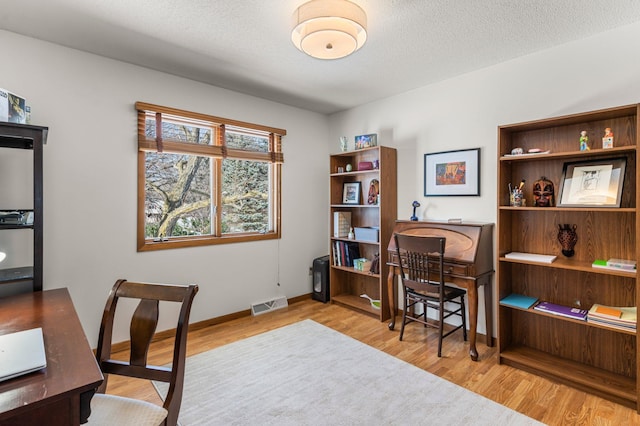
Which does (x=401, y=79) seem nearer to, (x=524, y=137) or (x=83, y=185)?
(x=524, y=137)

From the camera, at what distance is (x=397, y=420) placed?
A: 1847 mm

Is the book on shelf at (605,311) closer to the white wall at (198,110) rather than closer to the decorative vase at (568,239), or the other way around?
the decorative vase at (568,239)

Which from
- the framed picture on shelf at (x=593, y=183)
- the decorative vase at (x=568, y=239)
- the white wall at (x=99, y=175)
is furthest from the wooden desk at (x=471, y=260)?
the white wall at (x=99, y=175)

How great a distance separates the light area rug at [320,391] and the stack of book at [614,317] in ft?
2.72

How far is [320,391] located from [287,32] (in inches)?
100.0

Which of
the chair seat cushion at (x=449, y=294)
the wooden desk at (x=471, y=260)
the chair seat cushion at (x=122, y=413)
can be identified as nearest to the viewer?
the chair seat cushion at (x=122, y=413)

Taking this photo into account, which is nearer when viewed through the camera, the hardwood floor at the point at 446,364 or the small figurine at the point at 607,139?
the hardwood floor at the point at 446,364

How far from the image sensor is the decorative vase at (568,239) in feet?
7.71

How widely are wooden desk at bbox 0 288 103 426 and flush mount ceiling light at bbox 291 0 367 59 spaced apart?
1928 mm

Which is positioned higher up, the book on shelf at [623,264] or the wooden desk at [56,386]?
the book on shelf at [623,264]

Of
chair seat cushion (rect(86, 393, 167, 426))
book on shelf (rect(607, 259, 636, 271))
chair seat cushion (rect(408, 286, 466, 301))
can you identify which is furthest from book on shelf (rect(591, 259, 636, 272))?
chair seat cushion (rect(86, 393, 167, 426))

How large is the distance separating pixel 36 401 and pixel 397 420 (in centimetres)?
174

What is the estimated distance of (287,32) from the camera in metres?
2.26

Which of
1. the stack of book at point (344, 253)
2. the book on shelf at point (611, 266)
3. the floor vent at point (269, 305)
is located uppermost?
the book on shelf at point (611, 266)
